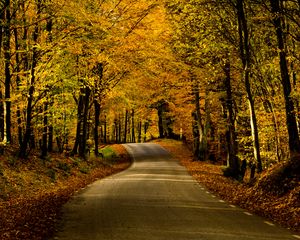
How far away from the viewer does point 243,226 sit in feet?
30.3

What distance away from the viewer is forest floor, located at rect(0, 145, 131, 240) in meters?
8.74

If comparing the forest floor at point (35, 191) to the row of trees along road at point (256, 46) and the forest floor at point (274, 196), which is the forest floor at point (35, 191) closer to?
the forest floor at point (274, 196)

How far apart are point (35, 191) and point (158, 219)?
740 cm

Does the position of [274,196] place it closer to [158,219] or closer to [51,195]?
[158,219]

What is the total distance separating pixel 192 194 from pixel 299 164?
13.8ft

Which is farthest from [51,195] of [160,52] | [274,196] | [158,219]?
[160,52]

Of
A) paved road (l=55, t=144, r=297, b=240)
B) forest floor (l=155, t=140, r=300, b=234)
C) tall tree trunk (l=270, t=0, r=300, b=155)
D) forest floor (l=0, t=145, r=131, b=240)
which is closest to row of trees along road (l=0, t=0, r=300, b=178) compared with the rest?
tall tree trunk (l=270, t=0, r=300, b=155)

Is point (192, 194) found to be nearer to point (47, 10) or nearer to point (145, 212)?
point (145, 212)

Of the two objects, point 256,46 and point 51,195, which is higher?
point 256,46

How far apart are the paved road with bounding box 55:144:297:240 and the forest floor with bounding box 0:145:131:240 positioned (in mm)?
530

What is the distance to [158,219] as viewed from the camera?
9891 millimetres

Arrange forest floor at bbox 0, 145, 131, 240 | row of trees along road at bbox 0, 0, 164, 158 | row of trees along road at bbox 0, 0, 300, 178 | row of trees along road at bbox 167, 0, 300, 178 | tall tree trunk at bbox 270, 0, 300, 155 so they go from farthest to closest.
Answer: row of trees along road at bbox 167, 0, 300, 178
row of trees along road at bbox 0, 0, 300, 178
row of trees along road at bbox 0, 0, 164, 158
tall tree trunk at bbox 270, 0, 300, 155
forest floor at bbox 0, 145, 131, 240

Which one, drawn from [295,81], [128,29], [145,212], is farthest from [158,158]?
[145,212]

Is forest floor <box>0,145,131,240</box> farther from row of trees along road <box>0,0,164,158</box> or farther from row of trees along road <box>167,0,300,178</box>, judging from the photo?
row of trees along road <box>167,0,300,178</box>
